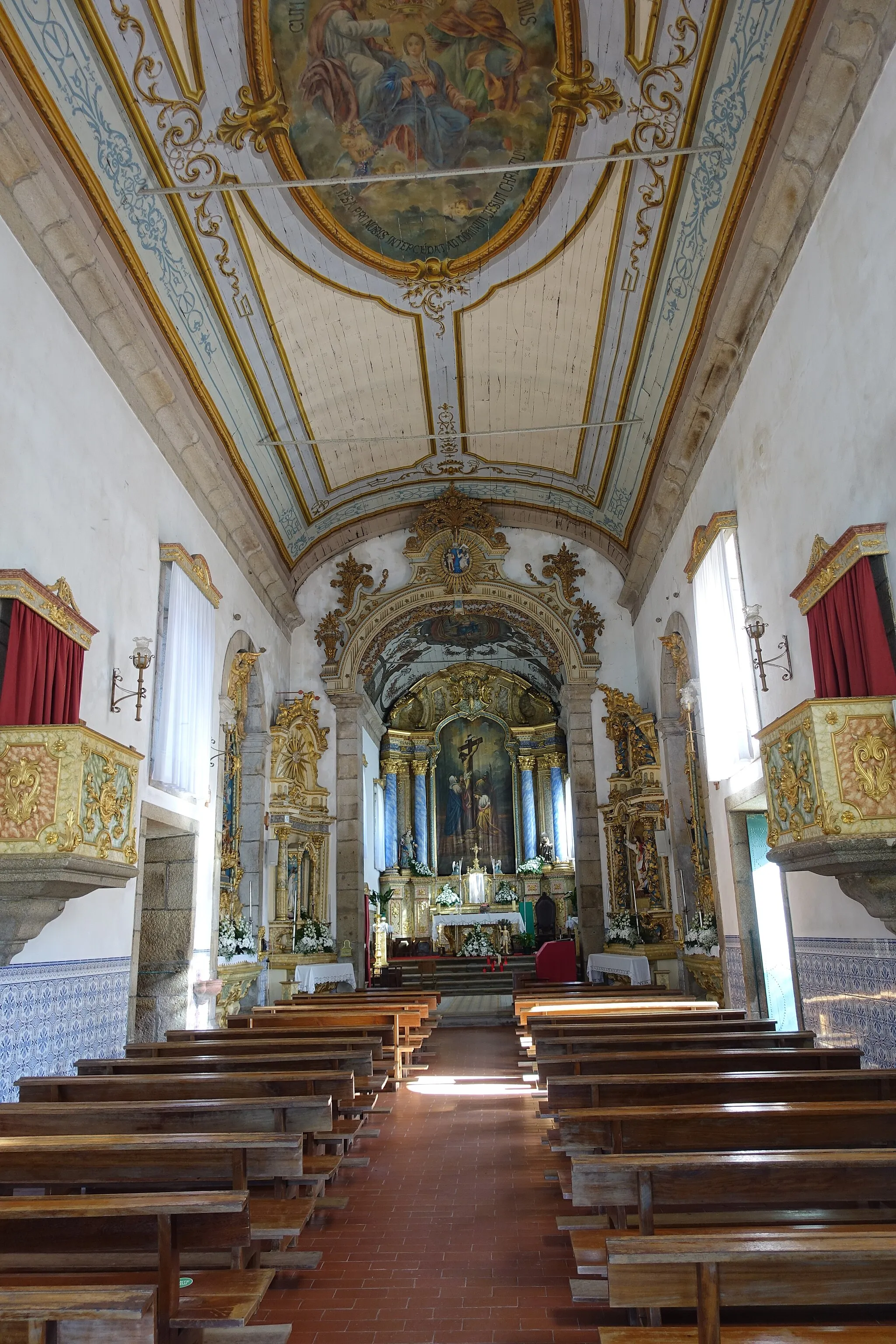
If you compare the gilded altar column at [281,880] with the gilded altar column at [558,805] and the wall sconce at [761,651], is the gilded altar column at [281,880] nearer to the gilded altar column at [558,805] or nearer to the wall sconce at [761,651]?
the wall sconce at [761,651]

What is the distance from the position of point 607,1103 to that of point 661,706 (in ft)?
29.9

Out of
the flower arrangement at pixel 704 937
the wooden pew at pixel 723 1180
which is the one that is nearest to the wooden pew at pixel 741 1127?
the wooden pew at pixel 723 1180

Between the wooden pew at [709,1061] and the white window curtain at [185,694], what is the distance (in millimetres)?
4903

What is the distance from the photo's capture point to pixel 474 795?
23375mm

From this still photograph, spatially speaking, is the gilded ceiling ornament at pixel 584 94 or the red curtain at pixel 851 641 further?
the gilded ceiling ornament at pixel 584 94

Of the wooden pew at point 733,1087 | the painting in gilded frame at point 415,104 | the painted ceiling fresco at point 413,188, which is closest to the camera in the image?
the wooden pew at point 733,1087

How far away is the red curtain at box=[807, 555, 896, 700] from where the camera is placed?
551 centimetres

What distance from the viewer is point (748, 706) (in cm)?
862

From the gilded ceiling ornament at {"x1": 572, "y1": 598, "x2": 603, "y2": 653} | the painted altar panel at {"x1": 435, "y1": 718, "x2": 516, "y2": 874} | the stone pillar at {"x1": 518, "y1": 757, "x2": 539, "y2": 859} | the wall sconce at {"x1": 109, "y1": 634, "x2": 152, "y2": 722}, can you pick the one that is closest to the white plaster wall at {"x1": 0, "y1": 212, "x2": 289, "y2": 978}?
the wall sconce at {"x1": 109, "y1": 634, "x2": 152, "y2": 722}

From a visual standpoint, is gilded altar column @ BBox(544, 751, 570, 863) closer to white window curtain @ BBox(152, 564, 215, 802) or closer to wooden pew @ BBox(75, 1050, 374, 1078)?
white window curtain @ BBox(152, 564, 215, 802)

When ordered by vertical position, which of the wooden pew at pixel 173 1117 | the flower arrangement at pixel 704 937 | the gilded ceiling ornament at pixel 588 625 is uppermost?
the gilded ceiling ornament at pixel 588 625

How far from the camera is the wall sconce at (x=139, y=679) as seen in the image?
26.1ft

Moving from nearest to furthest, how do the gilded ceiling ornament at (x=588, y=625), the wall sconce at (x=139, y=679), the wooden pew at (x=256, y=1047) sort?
the wooden pew at (x=256, y=1047)
the wall sconce at (x=139, y=679)
the gilded ceiling ornament at (x=588, y=625)

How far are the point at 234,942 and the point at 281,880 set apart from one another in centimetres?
258
